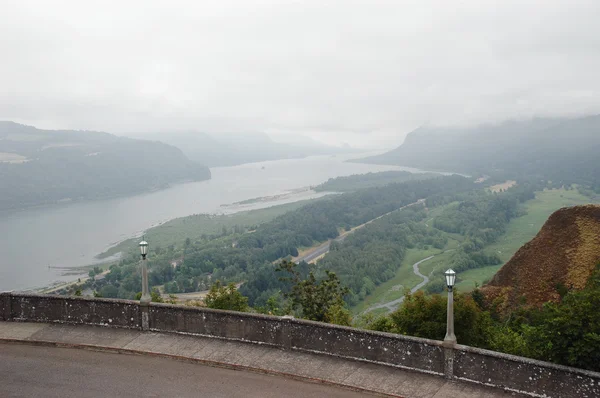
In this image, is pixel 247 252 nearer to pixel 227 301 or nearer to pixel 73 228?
pixel 73 228

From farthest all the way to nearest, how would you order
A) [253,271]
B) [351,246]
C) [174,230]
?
[174,230]
[351,246]
[253,271]

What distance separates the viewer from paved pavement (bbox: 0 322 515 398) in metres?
10.7

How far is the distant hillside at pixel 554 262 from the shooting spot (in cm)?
3275

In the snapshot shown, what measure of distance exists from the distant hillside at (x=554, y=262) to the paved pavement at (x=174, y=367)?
81.4ft

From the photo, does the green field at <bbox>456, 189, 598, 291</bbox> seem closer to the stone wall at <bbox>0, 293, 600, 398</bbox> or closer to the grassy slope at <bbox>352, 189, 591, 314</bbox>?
the grassy slope at <bbox>352, 189, 591, 314</bbox>

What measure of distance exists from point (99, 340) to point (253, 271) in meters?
72.5

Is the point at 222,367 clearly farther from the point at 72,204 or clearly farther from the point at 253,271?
the point at 72,204

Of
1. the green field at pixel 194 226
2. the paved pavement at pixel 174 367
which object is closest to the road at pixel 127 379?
the paved pavement at pixel 174 367

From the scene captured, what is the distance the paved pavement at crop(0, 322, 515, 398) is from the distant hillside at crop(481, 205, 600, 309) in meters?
24.8

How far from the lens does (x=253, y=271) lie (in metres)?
85.1

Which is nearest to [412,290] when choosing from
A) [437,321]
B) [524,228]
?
[437,321]

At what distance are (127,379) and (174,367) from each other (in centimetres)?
115

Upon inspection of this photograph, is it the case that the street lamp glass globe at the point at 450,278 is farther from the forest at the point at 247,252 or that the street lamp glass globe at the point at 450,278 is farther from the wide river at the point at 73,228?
the wide river at the point at 73,228

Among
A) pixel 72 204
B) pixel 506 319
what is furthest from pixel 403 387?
pixel 72 204
